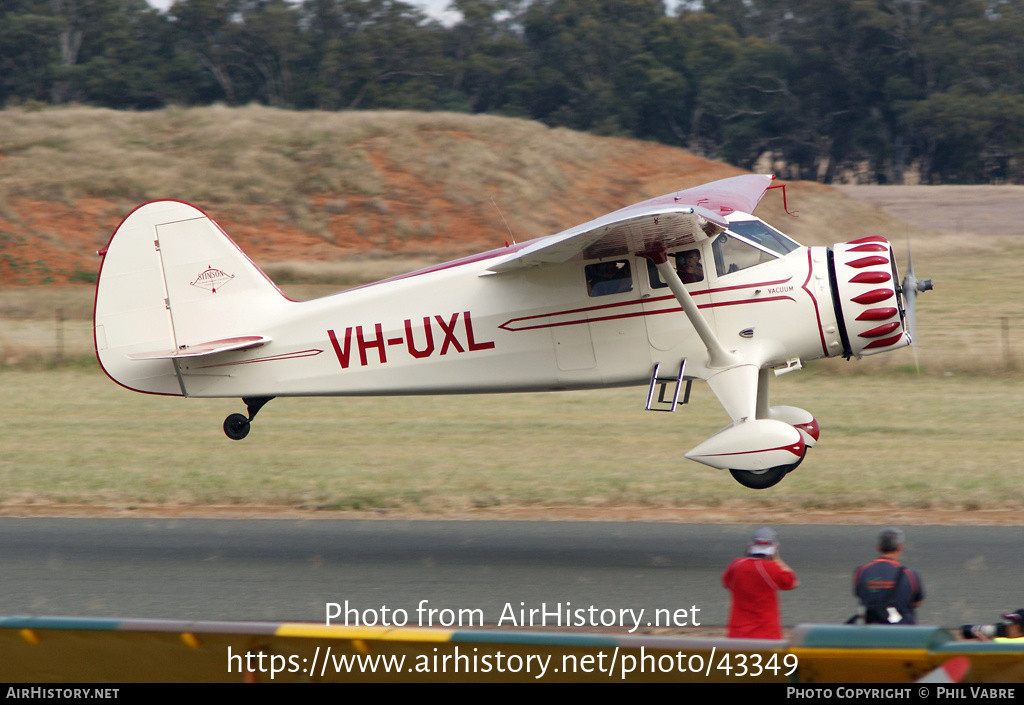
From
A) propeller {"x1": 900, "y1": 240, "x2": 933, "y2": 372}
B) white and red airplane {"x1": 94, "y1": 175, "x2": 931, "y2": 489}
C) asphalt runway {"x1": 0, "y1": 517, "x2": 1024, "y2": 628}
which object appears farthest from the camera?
propeller {"x1": 900, "y1": 240, "x2": 933, "y2": 372}

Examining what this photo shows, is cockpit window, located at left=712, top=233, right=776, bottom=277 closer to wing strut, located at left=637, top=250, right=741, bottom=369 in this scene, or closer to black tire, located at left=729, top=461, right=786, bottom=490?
wing strut, located at left=637, top=250, right=741, bottom=369

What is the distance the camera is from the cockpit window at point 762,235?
448 inches

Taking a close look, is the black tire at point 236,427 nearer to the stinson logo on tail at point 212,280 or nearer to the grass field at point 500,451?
the stinson logo on tail at point 212,280

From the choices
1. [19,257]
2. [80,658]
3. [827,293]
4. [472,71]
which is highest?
[472,71]

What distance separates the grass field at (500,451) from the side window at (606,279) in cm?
366

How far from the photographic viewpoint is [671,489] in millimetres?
14500

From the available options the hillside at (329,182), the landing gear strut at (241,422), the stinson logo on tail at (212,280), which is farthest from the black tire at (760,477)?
the hillside at (329,182)

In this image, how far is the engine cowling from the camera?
35.6 ft

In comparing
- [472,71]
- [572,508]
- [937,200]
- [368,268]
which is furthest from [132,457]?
[472,71]

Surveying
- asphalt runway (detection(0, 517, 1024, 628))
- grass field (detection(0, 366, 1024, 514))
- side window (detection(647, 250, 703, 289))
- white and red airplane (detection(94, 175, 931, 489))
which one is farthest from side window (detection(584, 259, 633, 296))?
grass field (detection(0, 366, 1024, 514))

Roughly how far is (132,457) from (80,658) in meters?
13.2

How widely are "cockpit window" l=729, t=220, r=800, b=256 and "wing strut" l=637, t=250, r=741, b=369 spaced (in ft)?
2.76

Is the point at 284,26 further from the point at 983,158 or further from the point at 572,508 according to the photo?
the point at 572,508

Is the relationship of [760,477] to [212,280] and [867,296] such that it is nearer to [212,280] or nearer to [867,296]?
[867,296]
